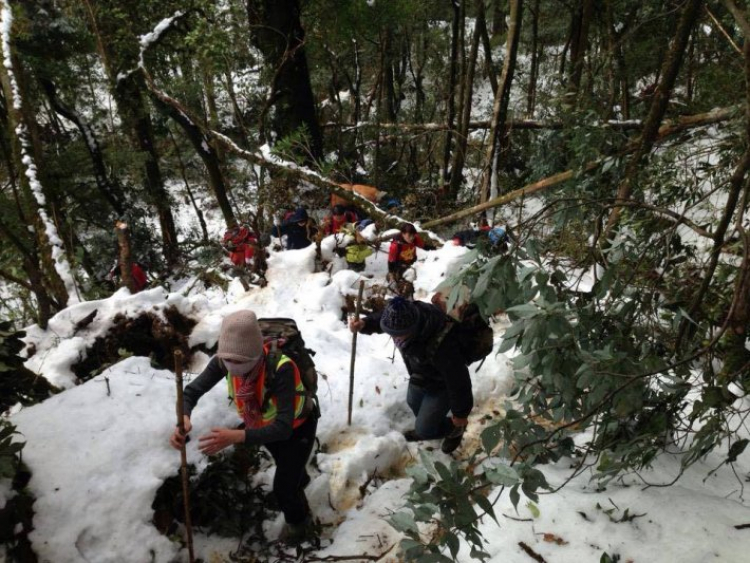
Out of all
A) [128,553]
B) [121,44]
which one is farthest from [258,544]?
[121,44]

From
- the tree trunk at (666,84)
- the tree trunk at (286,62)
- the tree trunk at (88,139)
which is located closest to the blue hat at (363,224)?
the tree trunk at (286,62)

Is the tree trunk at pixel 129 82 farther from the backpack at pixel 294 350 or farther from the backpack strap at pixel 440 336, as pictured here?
the backpack strap at pixel 440 336

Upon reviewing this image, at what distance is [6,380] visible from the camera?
101 inches

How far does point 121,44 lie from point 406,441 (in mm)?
8660

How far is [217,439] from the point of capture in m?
2.37

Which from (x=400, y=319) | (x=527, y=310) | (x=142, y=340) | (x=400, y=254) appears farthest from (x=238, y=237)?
(x=527, y=310)

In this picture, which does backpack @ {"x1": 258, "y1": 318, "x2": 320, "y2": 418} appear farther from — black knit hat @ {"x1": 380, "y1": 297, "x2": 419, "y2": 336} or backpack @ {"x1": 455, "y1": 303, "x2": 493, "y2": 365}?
backpack @ {"x1": 455, "y1": 303, "x2": 493, "y2": 365}

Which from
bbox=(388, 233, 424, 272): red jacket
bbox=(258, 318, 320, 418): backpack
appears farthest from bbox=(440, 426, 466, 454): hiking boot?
bbox=(388, 233, 424, 272): red jacket

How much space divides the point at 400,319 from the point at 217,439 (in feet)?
4.55

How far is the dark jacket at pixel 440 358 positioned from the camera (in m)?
3.22

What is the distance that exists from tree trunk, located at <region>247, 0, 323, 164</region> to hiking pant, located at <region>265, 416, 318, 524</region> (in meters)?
5.54

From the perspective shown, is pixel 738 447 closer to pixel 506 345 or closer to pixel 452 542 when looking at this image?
pixel 506 345

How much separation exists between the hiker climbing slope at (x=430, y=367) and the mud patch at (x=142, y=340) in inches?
79.4

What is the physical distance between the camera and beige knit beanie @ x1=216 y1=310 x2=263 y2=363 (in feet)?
7.89
